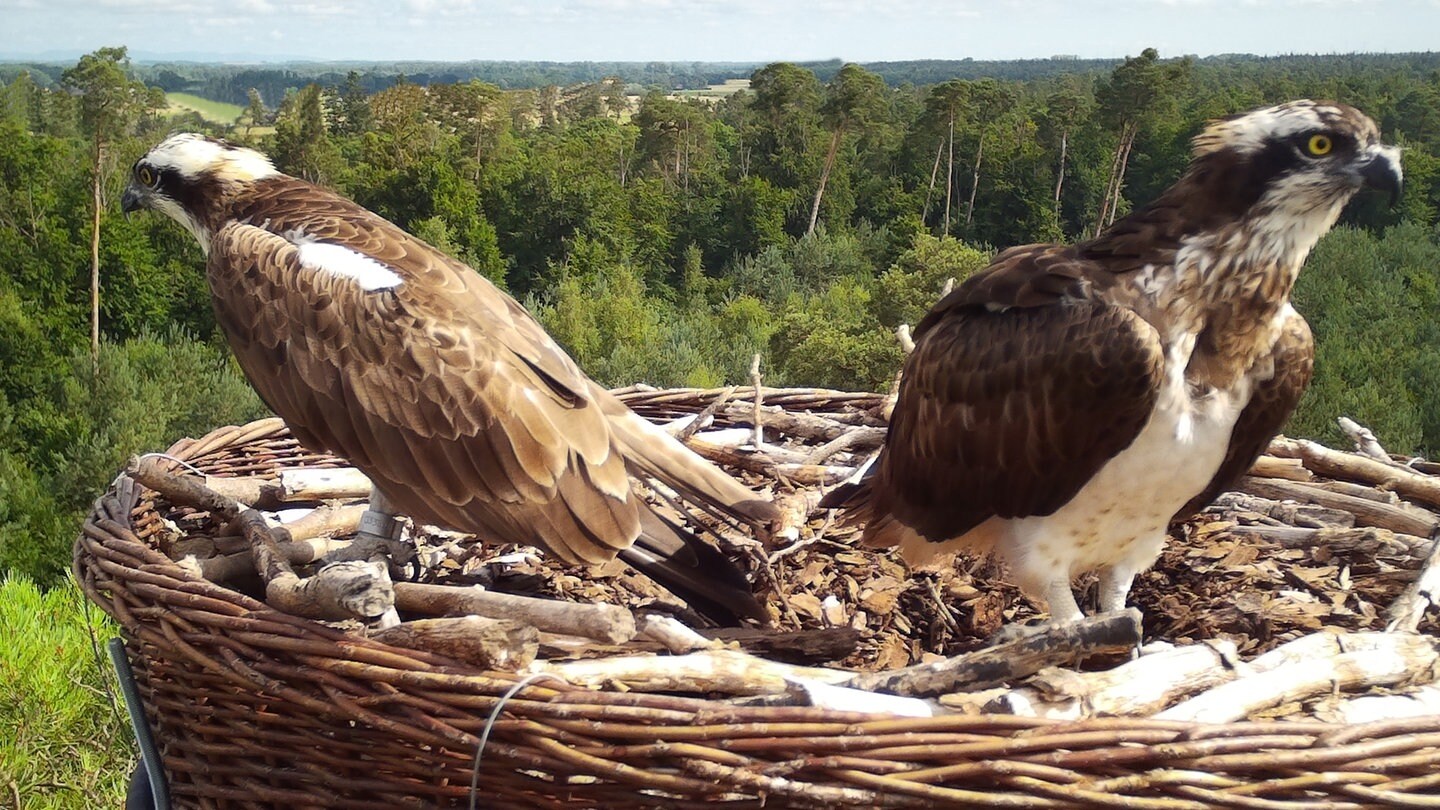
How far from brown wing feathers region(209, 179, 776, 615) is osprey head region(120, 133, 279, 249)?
25.9 inches

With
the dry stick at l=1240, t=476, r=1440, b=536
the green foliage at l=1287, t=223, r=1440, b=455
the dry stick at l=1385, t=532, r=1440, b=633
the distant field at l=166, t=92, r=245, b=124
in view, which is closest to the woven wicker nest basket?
the dry stick at l=1385, t=532, r=1440, b=633

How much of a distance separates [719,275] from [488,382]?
52.2 m

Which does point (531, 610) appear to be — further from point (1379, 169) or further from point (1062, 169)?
point (1062, 169)

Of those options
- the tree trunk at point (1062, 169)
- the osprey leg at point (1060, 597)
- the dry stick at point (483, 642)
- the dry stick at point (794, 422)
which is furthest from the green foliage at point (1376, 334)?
the dry stick at point (483, 642)

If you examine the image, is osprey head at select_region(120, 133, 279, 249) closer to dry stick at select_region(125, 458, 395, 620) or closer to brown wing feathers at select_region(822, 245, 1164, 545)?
dry stick at select_region(125, 458, 395, 620)

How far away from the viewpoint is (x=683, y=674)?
1.96 metres

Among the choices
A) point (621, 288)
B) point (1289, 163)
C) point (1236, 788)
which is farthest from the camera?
point (621, 288)

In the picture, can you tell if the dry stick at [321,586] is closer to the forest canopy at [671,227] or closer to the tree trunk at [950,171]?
the forest canopy at [671,227]

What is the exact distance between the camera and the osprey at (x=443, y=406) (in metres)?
2.86

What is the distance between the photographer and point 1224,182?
234 centimetres

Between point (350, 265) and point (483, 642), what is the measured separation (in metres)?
1.49

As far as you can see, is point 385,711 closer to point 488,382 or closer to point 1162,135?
point 488,382

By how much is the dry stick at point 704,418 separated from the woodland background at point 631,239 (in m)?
2.60

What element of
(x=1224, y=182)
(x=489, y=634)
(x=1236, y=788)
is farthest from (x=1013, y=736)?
(x=1224, y=182)
